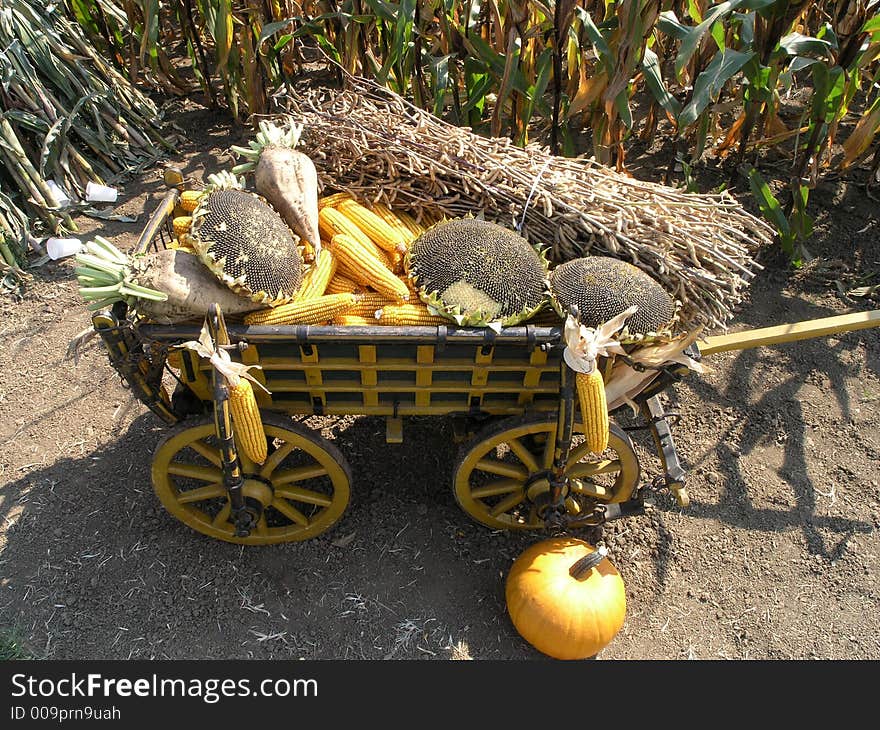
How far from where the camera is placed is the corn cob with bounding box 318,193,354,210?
3.58 m

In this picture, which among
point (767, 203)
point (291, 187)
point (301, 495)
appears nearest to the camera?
point (291, 187)

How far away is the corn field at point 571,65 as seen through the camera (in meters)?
4.29

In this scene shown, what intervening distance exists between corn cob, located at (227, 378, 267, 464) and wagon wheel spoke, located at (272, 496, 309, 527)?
617 millimetres

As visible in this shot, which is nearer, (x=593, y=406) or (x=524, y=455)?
(x=593, y=406)

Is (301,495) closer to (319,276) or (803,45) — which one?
(319,276)

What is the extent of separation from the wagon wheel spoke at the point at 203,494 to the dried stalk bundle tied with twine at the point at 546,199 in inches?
Result: 64.4

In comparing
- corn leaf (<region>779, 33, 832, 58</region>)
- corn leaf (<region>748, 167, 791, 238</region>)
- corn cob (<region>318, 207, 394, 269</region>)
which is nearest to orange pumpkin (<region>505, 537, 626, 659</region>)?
corn cob (<region>318, 207, 394, 269</region>)

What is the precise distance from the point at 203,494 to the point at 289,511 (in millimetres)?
430

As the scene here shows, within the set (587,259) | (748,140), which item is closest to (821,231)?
(748,140)

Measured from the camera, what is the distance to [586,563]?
319 centimetres

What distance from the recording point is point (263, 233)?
9.75ft

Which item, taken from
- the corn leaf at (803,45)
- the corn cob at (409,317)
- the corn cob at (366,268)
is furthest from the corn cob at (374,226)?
the corn leaf at (803,45)

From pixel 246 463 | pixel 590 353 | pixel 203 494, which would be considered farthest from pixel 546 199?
pixel 203 494

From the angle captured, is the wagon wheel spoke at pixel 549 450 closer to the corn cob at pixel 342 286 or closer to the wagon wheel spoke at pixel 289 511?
the corn cob at pixel 342 286
